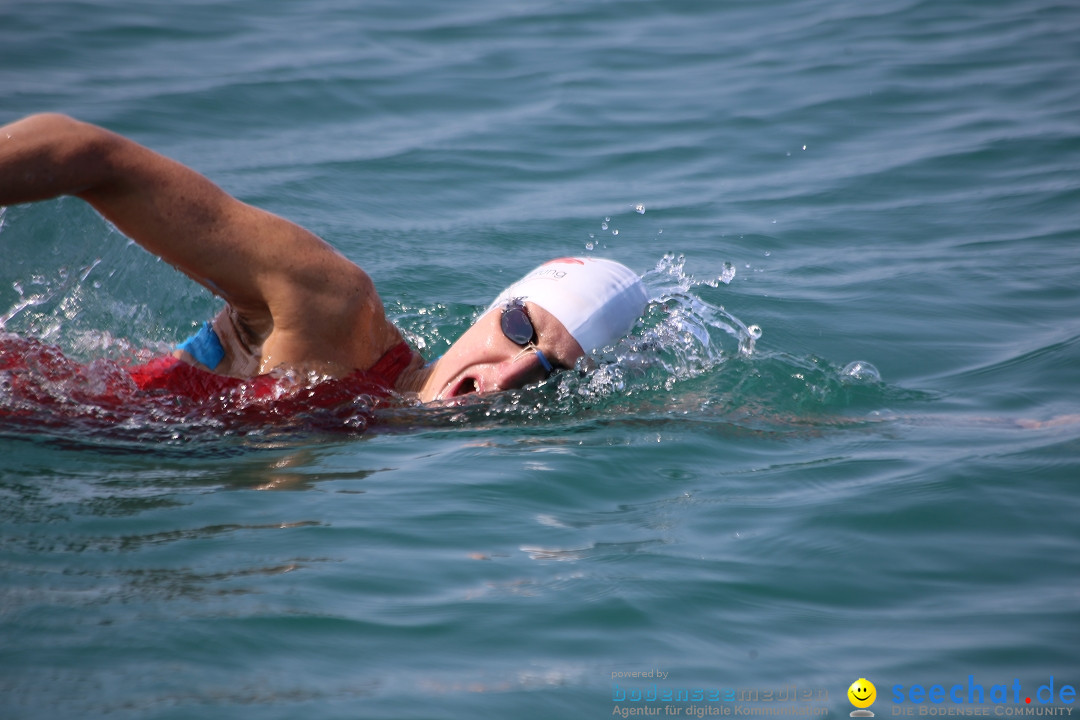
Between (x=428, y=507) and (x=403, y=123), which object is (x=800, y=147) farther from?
(x=428, y=507)

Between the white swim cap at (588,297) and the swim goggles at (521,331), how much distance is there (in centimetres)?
12

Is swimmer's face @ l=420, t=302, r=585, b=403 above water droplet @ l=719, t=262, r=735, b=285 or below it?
above

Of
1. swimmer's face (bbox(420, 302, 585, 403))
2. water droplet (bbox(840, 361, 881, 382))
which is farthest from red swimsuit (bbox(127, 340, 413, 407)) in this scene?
water droplet (bbox(840, 361, 881, 382))

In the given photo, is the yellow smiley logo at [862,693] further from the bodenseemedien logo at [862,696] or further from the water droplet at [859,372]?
the water droplet at [859,372]

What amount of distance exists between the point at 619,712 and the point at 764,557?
928 mm

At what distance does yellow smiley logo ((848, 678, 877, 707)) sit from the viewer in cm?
276

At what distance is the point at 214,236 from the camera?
3.71 meters

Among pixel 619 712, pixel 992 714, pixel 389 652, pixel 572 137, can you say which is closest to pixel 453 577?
pixel 389 652

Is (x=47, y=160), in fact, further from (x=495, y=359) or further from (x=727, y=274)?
(x=727, y=274)

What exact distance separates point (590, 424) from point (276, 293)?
1375mm

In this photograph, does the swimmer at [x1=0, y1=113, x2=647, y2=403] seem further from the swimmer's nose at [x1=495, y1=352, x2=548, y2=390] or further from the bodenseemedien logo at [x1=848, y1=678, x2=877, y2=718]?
the bodenseemedien logo at [x1=848, y1=678, x2=877, y2=718]

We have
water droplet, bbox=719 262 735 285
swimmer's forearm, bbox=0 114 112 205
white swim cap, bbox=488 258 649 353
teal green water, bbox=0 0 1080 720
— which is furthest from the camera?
water droplet, bbox=719 262 735 285

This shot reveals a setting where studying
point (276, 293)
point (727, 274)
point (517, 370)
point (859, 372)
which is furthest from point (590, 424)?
point (727, 274)

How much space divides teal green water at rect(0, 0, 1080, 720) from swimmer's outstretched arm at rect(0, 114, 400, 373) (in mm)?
440
